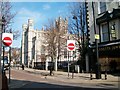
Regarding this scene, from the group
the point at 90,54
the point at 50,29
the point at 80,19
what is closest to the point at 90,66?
the point at 90,54

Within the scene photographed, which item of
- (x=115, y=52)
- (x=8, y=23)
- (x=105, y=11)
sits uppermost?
(x=105, y=11)

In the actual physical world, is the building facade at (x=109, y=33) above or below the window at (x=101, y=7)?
below

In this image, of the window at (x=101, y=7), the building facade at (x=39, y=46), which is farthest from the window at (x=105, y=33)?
the building facade at (x=39, y=46)

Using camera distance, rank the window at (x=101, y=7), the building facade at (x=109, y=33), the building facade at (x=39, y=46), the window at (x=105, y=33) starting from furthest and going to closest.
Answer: the building facade at (x=39, y=46)
the window at (x=101, y=7)
the window at (x=105, y=33)
the building facade at (x=109, y=33)

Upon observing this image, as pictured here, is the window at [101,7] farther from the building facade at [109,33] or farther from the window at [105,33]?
the window at [105,33]

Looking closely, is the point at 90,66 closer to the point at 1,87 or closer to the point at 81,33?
the point at 81,33

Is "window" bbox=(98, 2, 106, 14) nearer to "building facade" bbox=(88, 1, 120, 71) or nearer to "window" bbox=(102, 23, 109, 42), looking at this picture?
"building facade" bbox=(88, 1, 120, 71)

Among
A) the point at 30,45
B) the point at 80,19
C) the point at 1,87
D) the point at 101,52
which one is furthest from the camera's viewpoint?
the point at 30,45

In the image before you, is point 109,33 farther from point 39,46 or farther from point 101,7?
point 39,46

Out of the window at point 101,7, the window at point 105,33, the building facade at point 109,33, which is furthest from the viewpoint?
the window at point 101,7

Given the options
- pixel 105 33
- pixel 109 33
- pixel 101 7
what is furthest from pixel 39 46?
pixel 109 33

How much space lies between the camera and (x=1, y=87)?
38.3 feet

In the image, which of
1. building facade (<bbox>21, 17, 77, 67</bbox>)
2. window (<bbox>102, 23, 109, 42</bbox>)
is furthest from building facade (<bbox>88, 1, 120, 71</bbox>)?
building facade (<bbox>21, 17, 77, 67</bbox>)

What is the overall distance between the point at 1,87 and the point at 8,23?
17.8m
